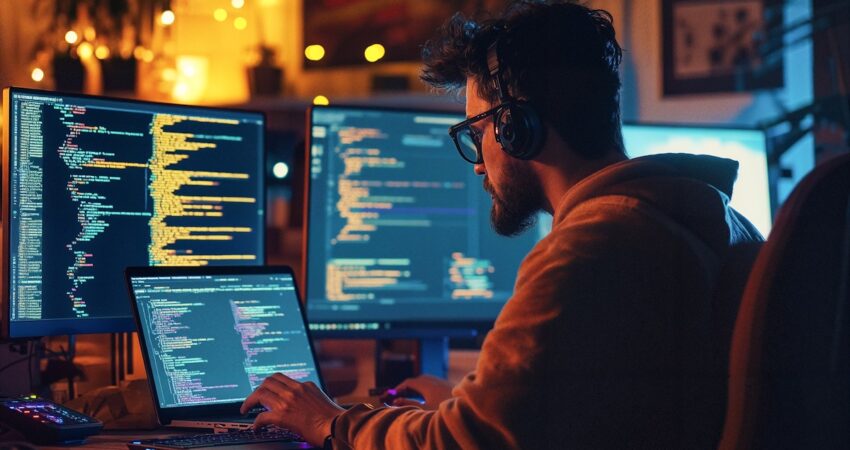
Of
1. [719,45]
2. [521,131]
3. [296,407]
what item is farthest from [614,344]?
[719,45]

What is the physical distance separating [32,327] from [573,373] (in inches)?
37.8

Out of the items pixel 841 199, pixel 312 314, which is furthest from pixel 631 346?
pixel 312 314

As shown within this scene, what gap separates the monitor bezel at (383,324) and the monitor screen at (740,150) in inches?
19.9

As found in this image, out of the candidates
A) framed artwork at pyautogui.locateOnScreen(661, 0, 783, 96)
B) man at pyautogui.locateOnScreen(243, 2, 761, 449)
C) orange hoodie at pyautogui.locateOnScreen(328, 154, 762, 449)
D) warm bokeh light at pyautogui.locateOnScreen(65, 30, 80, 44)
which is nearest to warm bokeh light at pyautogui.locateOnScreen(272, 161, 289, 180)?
man at pyautogui.locateOnScreen(243, 2, 761, 449)

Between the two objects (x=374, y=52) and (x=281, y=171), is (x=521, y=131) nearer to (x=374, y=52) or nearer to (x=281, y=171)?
(x=281, y=171)

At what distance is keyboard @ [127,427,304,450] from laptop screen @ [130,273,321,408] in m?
0.13

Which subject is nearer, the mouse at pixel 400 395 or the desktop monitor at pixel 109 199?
the desktop monitor at pixel 109 199

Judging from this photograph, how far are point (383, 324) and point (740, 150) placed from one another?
0.89m

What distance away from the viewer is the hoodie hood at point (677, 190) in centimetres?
100

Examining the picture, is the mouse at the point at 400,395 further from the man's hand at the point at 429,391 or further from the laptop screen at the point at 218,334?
the laptop screen at the point at 218,334

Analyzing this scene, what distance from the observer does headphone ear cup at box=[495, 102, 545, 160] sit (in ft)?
3.93

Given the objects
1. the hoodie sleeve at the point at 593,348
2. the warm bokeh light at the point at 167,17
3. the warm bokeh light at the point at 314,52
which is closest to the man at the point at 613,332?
the hoodie sleeve at the point at 593,348

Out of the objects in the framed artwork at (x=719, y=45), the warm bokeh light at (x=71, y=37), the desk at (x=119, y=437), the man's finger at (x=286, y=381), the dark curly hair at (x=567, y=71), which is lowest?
the desk at (x=119, y=437)

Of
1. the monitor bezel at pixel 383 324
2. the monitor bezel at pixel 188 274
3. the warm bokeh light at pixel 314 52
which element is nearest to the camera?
the monitor bezel at pixel 188 274
